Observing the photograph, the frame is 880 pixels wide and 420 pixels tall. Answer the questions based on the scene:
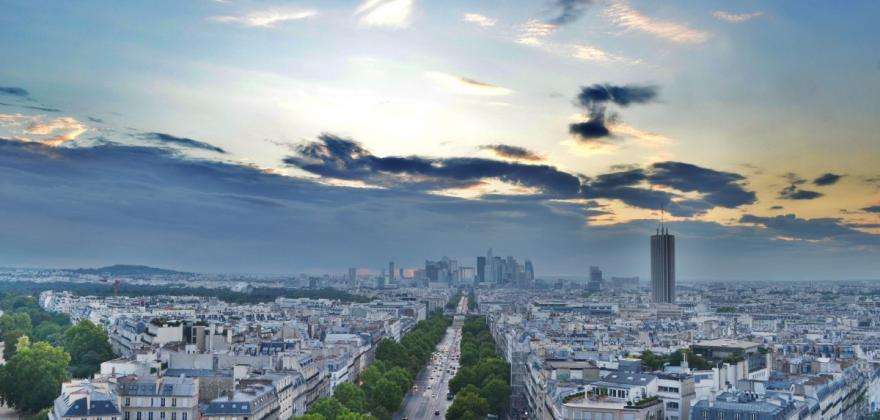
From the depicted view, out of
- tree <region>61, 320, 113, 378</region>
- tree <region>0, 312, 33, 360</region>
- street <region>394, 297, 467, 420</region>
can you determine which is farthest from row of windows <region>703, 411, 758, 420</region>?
tree <region>0, 312, 33, 360</region>

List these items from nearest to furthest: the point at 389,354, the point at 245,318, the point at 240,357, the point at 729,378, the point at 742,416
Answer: the point at 742,416
the point at 729,378
the point at 240,357
the point at 389,354
the point at 245,318

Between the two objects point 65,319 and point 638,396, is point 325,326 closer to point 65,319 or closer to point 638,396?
point 65,319

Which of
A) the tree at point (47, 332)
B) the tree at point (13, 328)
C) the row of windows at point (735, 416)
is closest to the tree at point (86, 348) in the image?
the tree at point (13, 328)

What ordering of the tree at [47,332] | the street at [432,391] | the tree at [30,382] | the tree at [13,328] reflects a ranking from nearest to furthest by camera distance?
the tree at [30,382] < the street at [432,391] < the tree at [13,328] < the tree at [47,332]

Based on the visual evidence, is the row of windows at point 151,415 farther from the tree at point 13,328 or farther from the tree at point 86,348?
the tree at point 13,328

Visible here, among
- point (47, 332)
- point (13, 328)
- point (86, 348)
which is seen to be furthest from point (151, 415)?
Answer: point (13, 328)

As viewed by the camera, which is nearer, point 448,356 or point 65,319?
point 448,356

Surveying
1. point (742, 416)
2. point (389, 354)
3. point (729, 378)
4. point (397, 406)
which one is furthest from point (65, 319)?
point (742, 416)
